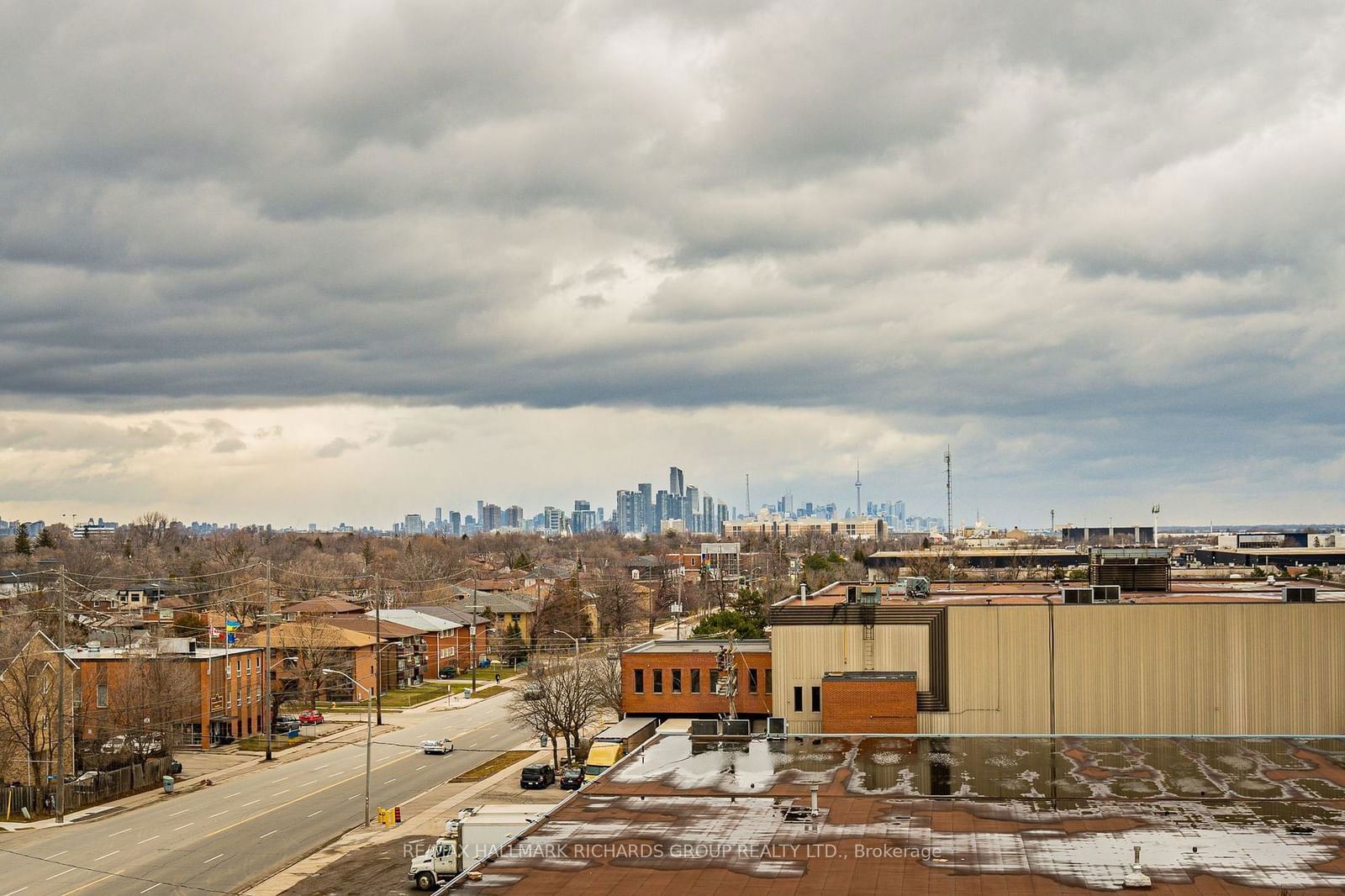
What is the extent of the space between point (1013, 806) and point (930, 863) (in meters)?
7.03

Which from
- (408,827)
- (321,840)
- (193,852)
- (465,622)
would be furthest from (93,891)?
(465,622)

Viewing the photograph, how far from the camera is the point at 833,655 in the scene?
2138 inches

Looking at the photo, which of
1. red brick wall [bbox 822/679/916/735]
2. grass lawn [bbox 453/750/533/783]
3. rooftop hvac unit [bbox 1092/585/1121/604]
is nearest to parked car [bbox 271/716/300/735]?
grass lawn [bbox 453/750/533/783]

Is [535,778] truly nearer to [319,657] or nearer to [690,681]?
[690,681]

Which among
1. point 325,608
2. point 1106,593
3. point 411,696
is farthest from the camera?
point 325,608

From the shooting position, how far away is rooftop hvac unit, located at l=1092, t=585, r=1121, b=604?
53.9 metres

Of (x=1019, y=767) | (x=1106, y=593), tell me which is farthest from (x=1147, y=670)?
(x=1019, y=767)

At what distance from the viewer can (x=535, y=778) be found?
213 ft

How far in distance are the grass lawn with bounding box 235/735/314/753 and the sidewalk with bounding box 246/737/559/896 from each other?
67.7 feet

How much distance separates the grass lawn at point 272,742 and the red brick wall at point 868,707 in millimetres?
47201

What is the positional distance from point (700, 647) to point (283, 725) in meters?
38.3

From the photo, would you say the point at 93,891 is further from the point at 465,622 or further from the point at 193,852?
the point at 465,622

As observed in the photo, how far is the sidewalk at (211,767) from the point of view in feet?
205

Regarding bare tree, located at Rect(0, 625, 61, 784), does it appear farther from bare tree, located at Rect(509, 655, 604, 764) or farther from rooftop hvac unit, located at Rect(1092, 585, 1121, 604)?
rooftop hvac unit, located at Rect(1092, 585, 1121, 604)
